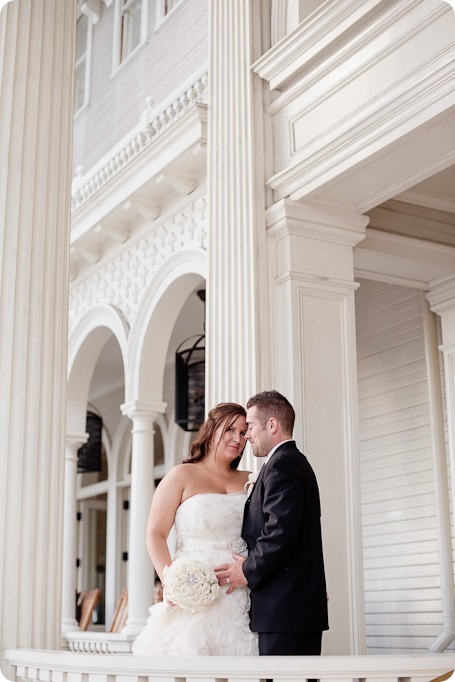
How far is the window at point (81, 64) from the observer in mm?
12601

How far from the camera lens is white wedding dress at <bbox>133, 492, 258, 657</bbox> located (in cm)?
395

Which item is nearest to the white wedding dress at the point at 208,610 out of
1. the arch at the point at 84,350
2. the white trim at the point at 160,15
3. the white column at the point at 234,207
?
the white column at the point at 234,207

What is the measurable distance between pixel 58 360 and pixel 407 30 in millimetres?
2559

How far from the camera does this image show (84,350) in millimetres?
11062

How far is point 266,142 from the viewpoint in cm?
625

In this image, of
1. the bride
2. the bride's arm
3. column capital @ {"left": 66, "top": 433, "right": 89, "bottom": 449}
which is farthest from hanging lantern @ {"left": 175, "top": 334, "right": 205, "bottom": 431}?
the bride's arm

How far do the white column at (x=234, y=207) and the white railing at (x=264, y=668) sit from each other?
9.12ft

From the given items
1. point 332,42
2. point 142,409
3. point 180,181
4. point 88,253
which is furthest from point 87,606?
point 332,42

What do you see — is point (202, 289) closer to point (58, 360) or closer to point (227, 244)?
point (227, 244)

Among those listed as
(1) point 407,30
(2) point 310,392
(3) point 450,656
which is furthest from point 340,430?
(3) point 450,656

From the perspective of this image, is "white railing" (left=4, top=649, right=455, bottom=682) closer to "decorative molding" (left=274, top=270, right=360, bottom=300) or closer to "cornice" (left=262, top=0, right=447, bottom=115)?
"decorative molding" (left=274, top=270, right=360, bottom=300)

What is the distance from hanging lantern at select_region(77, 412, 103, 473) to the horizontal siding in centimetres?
588

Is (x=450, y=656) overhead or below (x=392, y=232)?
below

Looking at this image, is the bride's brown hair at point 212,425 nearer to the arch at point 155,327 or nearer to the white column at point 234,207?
the white column at point 234,207
